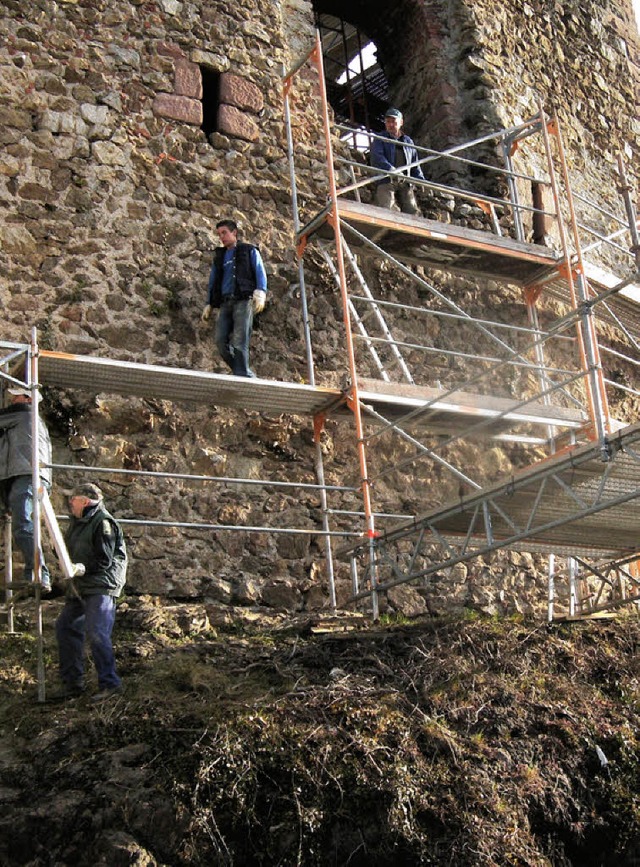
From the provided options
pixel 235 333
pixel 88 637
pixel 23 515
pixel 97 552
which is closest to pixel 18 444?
pixel 23 515

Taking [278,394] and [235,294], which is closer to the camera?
[278,394]

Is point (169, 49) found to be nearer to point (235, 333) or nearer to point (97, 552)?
point (235, 333)

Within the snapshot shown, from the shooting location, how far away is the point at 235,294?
9.36 metres

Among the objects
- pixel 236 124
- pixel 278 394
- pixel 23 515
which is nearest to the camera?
pixel 23 515

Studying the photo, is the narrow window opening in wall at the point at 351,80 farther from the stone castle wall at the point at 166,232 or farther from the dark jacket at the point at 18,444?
the dark jacket at the point at 18,444

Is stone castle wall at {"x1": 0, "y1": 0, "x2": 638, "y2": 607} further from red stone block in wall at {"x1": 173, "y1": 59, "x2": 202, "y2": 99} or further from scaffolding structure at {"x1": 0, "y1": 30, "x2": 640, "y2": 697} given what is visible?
scaffolding structure at {"x1": 0, "y1": 30, "x2": 640, "y2": 697}

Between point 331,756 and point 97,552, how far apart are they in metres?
1.72

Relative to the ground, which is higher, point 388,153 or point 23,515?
point 388,153

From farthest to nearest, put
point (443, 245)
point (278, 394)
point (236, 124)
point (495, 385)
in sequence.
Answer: point (495, 385), point (236, 124), point (443, 245), point (278, 394)

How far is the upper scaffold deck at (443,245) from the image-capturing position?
994 centimetres

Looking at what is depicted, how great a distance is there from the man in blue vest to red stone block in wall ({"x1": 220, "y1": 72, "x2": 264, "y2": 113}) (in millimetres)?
1678

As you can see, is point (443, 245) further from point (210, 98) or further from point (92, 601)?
point (92, 601)

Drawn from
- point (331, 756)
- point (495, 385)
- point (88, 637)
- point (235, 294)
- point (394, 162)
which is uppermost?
point (394, 162)

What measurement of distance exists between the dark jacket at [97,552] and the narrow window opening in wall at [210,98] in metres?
4.48
